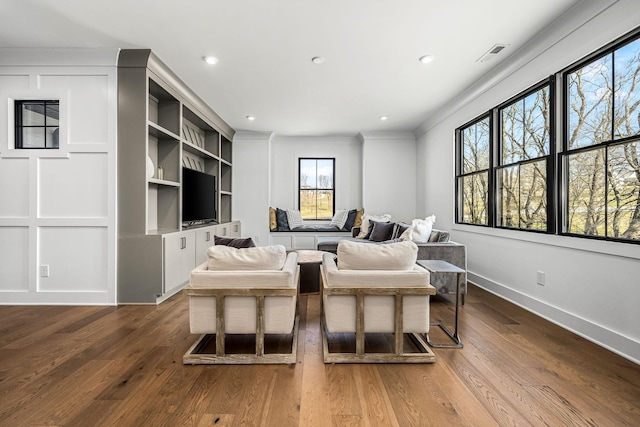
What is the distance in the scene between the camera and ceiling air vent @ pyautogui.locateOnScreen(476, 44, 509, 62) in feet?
10.1

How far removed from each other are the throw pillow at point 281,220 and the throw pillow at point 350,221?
1221 millimetres

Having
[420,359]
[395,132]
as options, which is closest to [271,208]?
[395,132]

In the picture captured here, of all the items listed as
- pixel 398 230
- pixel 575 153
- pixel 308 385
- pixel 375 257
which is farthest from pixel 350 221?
pixel 308 385

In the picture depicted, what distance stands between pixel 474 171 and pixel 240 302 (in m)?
3.68

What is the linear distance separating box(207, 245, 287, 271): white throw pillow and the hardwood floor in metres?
0.62

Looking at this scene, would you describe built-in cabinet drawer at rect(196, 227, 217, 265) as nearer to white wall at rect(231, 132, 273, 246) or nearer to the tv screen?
the tv screen

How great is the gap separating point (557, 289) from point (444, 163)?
2899 millimetres

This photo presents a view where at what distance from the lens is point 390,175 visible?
262 inches

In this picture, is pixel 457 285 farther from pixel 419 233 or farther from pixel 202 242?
pixel 202 242

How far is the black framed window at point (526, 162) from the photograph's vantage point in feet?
9.80

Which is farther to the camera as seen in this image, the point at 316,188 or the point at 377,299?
the point at 316,188

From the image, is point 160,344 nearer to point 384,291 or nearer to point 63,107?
point 384,291

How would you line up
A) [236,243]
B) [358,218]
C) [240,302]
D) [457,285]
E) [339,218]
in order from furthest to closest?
[339,218] → [358,218] → [236,243] → [457,285] → [240,302]

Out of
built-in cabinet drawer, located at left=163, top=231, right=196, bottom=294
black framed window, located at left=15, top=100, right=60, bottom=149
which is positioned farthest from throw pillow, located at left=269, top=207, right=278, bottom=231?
black framed window, located at left=15, top=100, right=60, bottom=149
